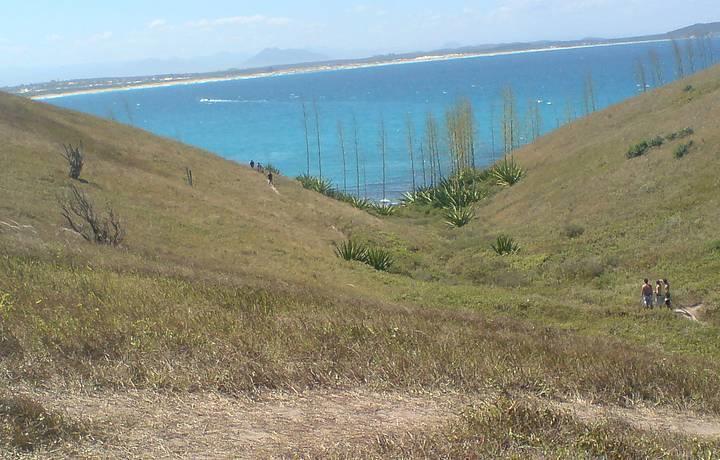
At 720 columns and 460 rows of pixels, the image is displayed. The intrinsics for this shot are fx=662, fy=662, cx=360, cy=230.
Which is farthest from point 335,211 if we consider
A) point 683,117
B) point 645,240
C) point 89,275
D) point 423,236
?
point 89,275

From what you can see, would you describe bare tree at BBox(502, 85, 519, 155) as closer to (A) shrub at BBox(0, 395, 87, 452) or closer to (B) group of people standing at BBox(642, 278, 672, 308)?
(B) group of people standing at BBox(642, 278, 672, 308)

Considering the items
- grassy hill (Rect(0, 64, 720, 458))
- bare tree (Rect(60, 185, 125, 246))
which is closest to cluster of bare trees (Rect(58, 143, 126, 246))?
bare tree (Rect(60, 185, 125, 246))

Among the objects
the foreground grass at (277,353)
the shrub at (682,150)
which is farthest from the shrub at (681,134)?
the foreground grass at (277,353)

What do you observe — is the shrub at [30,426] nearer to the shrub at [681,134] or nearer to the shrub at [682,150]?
the shrub at [682,150]

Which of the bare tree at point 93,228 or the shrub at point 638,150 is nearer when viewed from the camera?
the bare tree at point 93,228

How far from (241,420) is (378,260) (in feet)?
67.6

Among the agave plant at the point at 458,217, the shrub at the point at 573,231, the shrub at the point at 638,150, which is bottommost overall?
the agave plant at the point at 458,217

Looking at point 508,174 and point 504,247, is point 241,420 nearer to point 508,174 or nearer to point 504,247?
point 504,247

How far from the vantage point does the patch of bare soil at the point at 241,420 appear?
18.6 ft

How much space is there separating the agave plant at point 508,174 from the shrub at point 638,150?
35.4 feet

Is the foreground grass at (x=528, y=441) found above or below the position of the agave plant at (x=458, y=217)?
above

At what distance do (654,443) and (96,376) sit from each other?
5.51 meters

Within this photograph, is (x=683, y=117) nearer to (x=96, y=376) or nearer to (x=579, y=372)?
(x=579, y=372)

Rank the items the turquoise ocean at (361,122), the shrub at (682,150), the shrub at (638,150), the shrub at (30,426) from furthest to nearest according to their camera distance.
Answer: the turquoise ocean at (361,122) → the shrub at (638,150) → the shrub at (682,150) → the shrub at (30,426)
